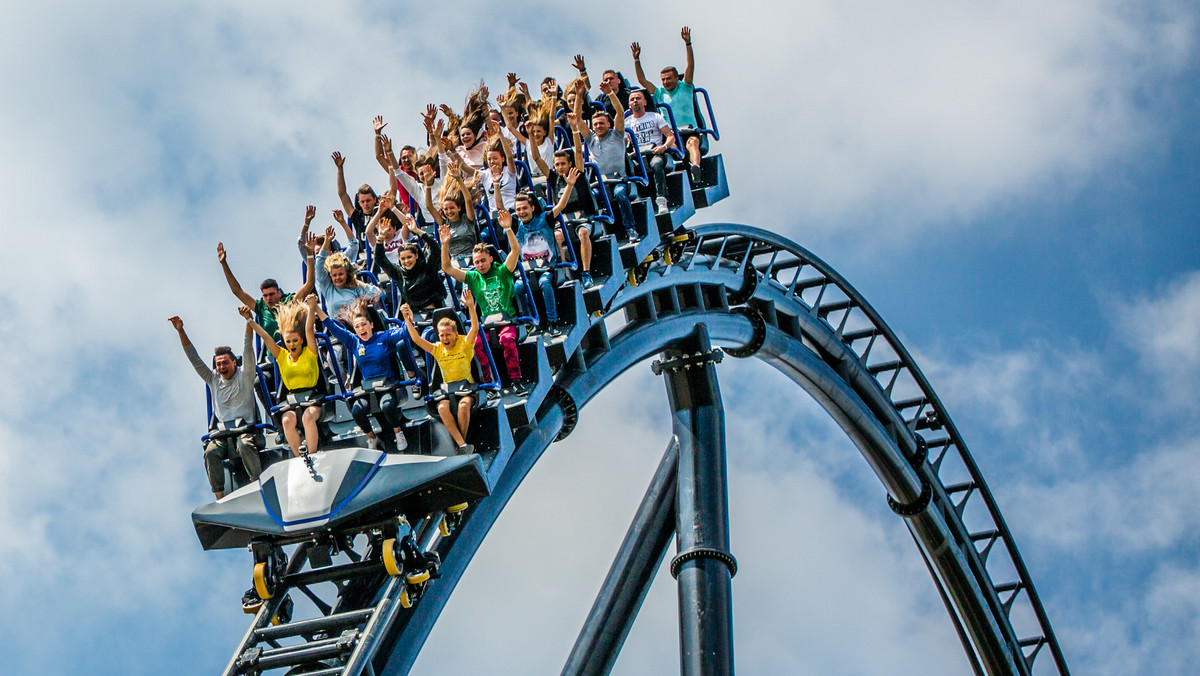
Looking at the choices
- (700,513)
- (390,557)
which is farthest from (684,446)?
(390,557)

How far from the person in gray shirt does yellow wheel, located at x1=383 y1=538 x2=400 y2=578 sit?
111 cm

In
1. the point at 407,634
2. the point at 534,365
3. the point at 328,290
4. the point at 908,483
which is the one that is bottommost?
the point at 407,634

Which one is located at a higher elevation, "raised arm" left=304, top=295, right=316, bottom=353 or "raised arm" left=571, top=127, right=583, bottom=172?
"raised arm" left=571, top=127, right=583, bottom=172

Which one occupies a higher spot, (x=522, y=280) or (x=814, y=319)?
(x=814, y=319)

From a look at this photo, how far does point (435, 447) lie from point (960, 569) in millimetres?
8616

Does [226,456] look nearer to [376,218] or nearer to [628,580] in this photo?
[376,218]

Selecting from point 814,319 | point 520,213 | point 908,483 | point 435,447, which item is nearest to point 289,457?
point 435,447

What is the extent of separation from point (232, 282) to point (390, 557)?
2626mm

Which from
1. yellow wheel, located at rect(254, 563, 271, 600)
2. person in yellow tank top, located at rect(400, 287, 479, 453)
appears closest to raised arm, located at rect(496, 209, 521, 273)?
person in yellow tank top, located at rect(400, 287, 479, 453)

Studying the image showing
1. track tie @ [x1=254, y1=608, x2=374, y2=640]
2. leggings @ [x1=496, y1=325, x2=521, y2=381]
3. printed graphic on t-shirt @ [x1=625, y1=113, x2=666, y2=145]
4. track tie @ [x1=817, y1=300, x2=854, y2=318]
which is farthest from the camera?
track tie @ [x1=817, y1=300, x2=854, y2=318]

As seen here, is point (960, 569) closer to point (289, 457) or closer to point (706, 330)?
point (706, 330)

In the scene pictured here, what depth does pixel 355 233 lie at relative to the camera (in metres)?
11.4

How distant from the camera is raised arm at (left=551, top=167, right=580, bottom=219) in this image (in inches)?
396

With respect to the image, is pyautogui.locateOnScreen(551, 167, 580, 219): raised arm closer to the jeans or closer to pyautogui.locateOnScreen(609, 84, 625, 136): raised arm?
pyautogui.locateOnScreen(609, 84, 625, 136): raised arm
